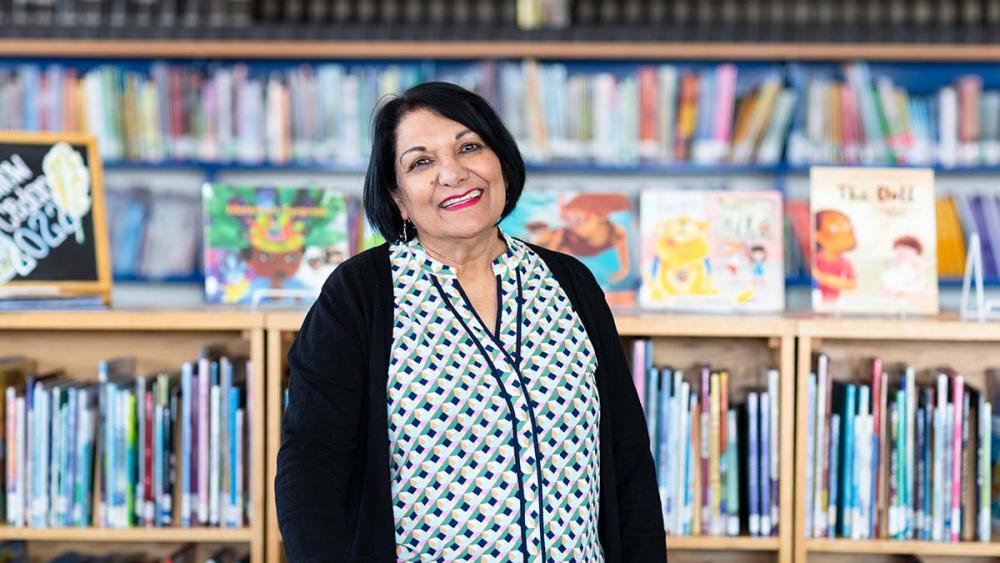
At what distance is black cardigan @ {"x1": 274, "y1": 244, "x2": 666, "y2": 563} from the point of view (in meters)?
1.28

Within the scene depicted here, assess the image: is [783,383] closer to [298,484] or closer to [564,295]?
[564,295]

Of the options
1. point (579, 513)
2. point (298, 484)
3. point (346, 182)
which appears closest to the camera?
point (298, 484)

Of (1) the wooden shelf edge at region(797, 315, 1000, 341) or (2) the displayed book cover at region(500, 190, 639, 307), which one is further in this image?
(2) the displayed book cover at region(500, 190, 639, 307)

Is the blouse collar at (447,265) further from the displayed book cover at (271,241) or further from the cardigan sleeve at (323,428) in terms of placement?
the displayed book cover at (271,241)

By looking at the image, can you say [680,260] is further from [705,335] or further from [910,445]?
[910,445]

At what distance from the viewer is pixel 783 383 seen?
192 cm

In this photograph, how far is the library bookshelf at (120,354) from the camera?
1.95m

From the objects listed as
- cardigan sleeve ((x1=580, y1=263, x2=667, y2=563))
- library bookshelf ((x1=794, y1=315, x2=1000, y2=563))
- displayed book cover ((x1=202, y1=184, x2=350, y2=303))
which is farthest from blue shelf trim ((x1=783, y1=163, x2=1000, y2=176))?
cardigan sleeve ((x1=580, y1=263, x2=667, y2=563))

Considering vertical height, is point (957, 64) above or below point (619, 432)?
above

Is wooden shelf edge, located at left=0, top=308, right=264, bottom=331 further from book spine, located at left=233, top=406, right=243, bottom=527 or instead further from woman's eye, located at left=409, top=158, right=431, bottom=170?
woman's eye, located at left=409, top=158, right=431, bottom=170

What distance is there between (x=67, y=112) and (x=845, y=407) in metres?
3.09

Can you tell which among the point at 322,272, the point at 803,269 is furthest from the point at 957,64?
the point at 322,272

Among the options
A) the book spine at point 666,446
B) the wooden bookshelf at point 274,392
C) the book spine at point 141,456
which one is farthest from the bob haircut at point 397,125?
the book spine at point 141,456

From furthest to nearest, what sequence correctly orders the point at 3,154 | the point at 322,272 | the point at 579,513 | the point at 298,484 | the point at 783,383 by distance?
the point at 322,272, the point at 3,154, the point at 783,383, the point at 579,513, the point at 298,484
